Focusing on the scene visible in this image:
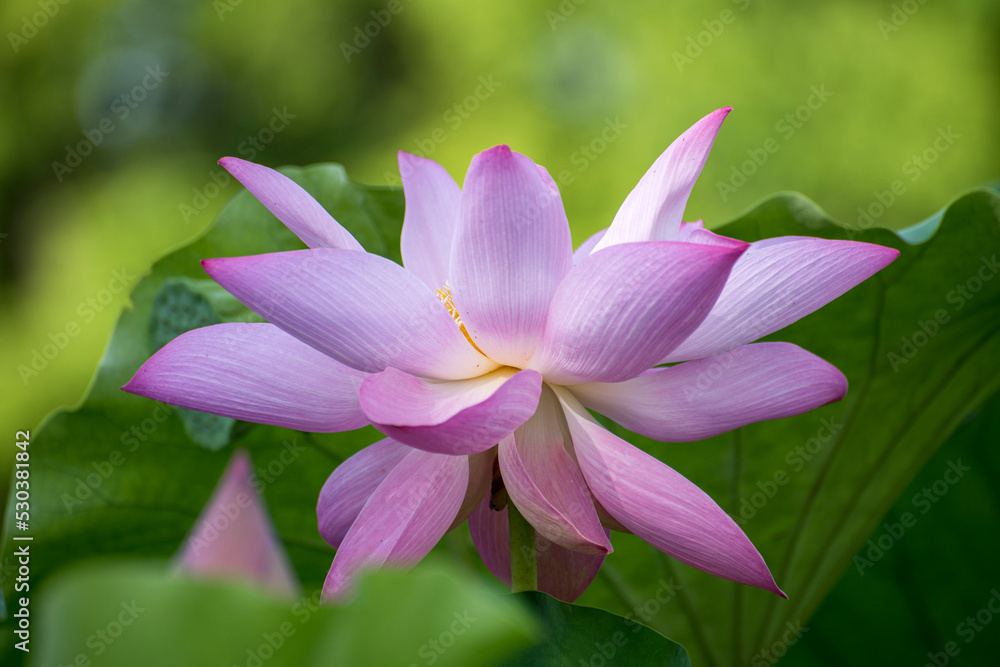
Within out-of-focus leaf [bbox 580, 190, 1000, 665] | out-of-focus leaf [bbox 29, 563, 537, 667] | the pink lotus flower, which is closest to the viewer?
out-of-focus leaf [bbox 29, 563, 537, 667]

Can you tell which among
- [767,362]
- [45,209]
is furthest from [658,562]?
[45,209]

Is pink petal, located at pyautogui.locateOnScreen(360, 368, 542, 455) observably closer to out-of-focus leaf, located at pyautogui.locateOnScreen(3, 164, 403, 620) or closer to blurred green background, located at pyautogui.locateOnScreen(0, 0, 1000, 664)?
out-of-focus leaf, located at pyautogui.locateOnScreen(3, 164, 403, 620)

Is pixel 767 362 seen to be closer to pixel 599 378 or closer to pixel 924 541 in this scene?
pixel 599 378

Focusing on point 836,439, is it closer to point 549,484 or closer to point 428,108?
point 549,484

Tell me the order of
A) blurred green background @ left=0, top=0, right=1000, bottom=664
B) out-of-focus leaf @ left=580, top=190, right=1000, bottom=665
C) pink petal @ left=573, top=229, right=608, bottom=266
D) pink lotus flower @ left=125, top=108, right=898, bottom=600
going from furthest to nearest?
1. blurred green background @ left=0, top=0, right=1000, bottom=664
2. out-of-focus leaf @ left=580, top=190, right=1000, bottom=665
3. pink petal @ left=573, top=229, right=608, bottom=266
4. pink lotus flower @ left=125, top=108, right=898, bottom=600

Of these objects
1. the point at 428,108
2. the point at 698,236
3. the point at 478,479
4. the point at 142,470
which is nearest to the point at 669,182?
the point at 698,236

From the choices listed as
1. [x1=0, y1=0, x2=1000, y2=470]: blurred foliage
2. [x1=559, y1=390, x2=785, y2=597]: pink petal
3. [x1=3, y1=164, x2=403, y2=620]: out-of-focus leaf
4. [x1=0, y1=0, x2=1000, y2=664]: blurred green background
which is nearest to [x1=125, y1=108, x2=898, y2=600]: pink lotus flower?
[x1=559, y1=390, x2=785, y2=597]: pink petal
